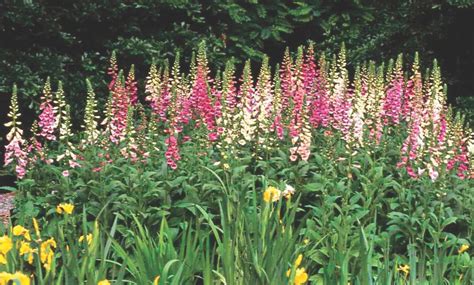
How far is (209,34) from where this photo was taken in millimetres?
9078

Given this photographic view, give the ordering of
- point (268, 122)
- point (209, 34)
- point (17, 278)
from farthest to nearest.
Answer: point (209, 34), point (268, 122), point (17, 278)

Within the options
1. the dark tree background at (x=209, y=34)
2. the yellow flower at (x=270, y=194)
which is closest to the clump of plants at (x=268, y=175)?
the yellow flower at (x=270, y=194)

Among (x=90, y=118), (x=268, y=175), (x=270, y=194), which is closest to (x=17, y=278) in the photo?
(x=270, y=194)

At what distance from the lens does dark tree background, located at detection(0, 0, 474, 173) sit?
324 inches

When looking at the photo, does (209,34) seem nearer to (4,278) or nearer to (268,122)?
(268,122)

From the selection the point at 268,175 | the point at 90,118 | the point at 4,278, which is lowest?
the point at 4,278

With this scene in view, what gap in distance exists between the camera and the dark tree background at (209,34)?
27.0ft

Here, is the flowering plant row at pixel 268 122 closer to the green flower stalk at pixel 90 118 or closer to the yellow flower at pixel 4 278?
the green flower stalk at pixel 90 118

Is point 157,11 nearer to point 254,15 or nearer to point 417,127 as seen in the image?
point 254,15

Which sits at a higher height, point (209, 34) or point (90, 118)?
point (209, 34)

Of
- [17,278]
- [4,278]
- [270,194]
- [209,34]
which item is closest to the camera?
[17,278]

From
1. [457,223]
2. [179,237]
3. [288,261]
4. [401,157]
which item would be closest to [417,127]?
[401,157]

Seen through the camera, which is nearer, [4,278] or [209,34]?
[4,278]

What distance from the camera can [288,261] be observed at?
137 inches
